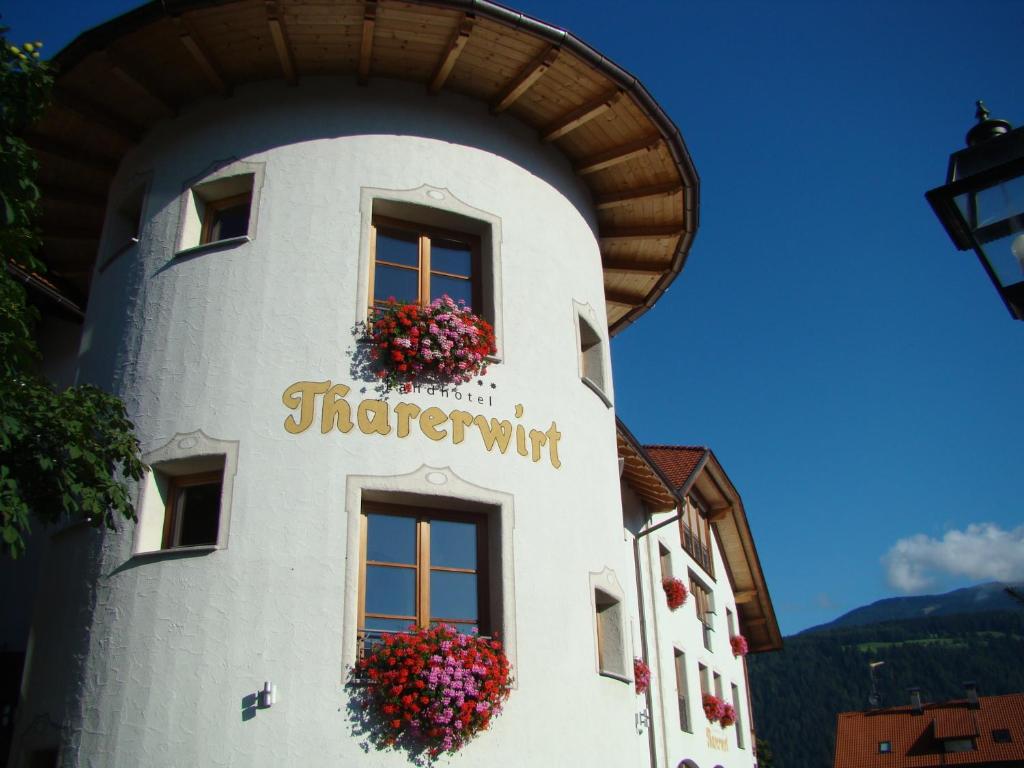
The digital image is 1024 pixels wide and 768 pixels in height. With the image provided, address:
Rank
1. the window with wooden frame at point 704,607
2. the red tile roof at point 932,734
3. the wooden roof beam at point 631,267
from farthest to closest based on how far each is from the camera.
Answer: the red tile roof at point 932,734
the window with wooden frame at point 704,607
the wooden roof beam at point 631,267

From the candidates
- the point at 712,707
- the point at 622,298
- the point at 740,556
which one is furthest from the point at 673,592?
the point at 740,556

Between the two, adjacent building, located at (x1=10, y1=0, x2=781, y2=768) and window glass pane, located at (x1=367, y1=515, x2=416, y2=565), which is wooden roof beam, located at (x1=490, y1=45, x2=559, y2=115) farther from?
window glass pane, located at (x1=367, y1=515, x2=416, y2=565)

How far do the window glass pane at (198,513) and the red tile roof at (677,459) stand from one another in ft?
52.7

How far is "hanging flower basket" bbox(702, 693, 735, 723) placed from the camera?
23391mm

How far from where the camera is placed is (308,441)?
977 centimetres

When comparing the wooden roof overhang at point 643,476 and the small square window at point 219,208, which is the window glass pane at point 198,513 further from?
the wooden roof overhang at point 643,476

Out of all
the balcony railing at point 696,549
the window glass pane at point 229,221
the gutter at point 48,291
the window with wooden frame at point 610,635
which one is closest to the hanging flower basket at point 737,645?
the balcony railing at point 696,549

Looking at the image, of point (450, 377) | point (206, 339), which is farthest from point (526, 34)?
point (206, 339)

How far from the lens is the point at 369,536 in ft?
31.9

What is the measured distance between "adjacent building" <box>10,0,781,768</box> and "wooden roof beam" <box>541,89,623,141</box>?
4 centimetres

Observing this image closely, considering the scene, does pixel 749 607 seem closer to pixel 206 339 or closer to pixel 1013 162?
pixel 206 339

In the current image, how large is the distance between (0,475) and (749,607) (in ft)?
97.2

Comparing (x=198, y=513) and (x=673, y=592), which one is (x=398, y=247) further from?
(x=673, y=592)

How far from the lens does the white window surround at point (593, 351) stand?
1239cm
